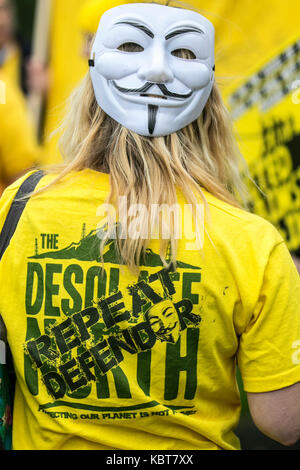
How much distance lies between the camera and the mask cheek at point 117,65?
1323mm

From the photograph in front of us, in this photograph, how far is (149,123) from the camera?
130 cm

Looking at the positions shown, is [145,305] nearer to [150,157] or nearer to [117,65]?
[150,157]

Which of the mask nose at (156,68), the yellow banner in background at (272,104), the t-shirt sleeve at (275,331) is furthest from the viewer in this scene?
the yellow banner in background at (272,104)

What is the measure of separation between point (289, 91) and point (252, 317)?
174 centimetres

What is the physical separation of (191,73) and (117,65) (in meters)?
0.17

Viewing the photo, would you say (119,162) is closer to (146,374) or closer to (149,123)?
(149,123)

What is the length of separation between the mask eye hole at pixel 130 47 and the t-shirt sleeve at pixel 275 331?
1.85 feet

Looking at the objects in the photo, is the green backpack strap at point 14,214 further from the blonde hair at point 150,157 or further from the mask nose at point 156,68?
the mask nose at point 156,68

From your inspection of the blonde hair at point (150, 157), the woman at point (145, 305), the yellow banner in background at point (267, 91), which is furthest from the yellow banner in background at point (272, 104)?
the woman at point (145, 305)

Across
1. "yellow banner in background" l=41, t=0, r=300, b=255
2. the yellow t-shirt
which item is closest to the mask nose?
the yellow t-shirt

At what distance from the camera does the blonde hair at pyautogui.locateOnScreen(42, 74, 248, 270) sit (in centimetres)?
121

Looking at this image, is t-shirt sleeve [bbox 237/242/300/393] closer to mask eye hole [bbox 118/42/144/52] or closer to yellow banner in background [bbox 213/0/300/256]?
mask eye hole [bbox 118/42/144/52]

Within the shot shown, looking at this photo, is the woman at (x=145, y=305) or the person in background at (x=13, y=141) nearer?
the woman at (x=145, y=305)

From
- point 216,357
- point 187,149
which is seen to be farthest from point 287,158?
point 216,357
